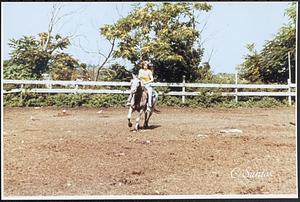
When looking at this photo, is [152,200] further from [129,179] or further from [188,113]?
[188,113]

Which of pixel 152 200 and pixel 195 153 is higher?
pixel 195 153

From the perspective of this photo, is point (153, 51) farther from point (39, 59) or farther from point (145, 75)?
point (39, 59)

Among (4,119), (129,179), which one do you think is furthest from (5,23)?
(129,179)

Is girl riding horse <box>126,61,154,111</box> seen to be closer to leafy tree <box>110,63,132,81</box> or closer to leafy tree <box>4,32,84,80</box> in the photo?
leafy tree <box>110,63,132,81</box>

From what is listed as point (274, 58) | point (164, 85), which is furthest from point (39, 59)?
point (274, 58)

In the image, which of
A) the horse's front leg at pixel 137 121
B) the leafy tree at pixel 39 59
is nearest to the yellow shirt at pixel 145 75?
the horse's front leg at pixel 137 121

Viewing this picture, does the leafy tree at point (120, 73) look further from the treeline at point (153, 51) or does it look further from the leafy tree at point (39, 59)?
the leafy tree at point (39, 59)

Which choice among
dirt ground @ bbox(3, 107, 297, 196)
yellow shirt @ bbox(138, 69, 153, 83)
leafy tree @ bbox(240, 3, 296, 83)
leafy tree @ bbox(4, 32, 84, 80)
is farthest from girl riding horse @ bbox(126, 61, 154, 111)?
leafy tree @ bbox(240, 3, 296, 83)
